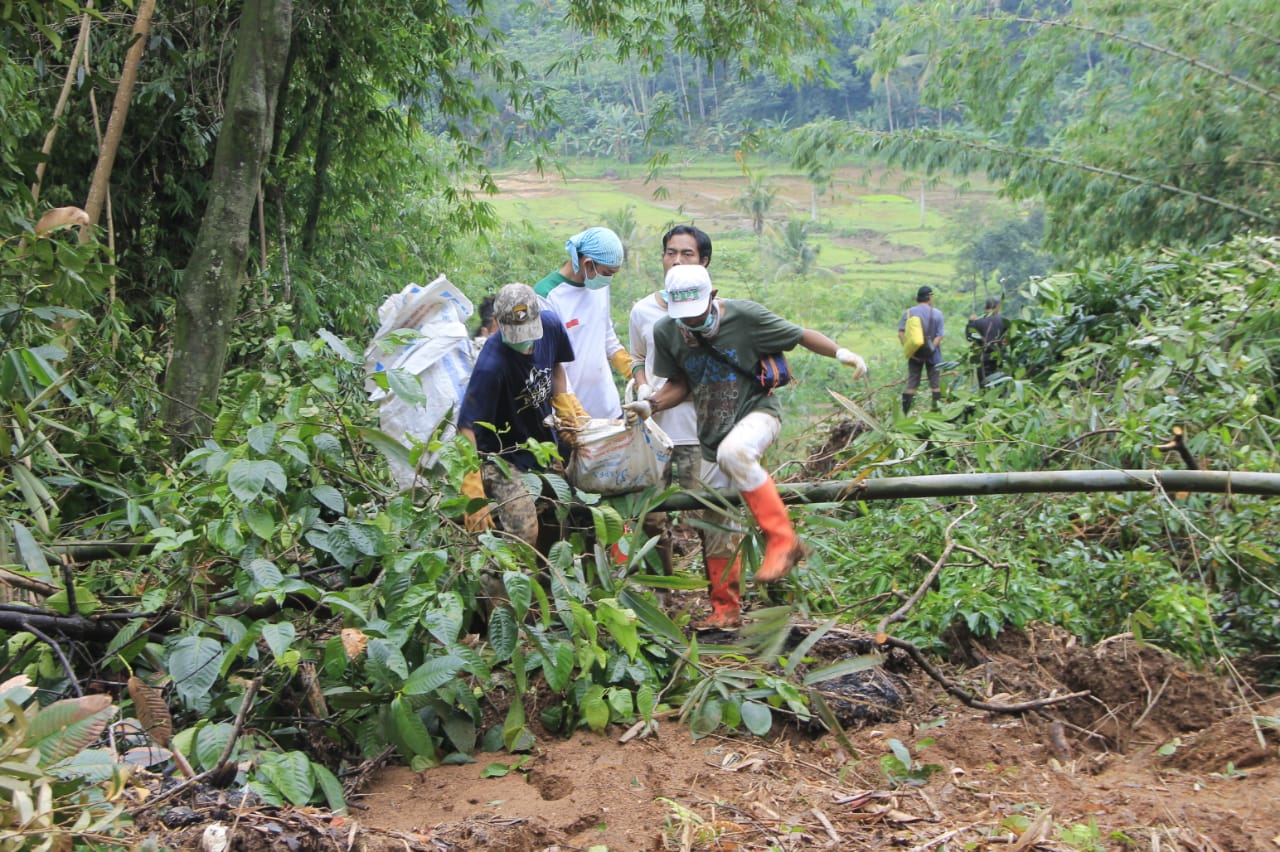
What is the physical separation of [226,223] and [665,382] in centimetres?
242

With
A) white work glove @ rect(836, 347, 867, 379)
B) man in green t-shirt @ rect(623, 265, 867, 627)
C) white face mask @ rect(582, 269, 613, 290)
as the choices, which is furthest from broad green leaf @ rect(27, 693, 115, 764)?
white face mask @ rect(582, 269, 613, 290)

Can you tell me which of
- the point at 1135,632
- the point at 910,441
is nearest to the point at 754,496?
the point at 910,441

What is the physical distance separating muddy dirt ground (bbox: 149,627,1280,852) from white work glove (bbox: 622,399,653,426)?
124 cm

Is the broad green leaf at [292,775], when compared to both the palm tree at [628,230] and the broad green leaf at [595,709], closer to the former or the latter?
the broad green leaf at [595,709]

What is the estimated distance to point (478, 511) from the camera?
13.5 feet

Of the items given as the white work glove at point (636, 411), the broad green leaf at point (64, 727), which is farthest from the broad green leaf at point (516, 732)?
the broad green leaf at point (64, 727)

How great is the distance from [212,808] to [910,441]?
3120mm

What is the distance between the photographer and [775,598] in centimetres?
459

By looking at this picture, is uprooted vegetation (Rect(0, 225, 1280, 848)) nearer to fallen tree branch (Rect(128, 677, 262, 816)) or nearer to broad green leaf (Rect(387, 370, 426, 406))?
fallen tree branch (Rect(128, 677, 262, 816))

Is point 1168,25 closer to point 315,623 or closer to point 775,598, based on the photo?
point 775,598

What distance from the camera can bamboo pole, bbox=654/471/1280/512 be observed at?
4.14 m

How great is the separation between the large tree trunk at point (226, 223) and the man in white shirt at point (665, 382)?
6.79 feet

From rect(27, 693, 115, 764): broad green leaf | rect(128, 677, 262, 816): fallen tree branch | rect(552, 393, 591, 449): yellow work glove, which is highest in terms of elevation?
rect(552, 393, 591, 449): yellow work glove

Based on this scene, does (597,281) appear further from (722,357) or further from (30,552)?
(30,552)
